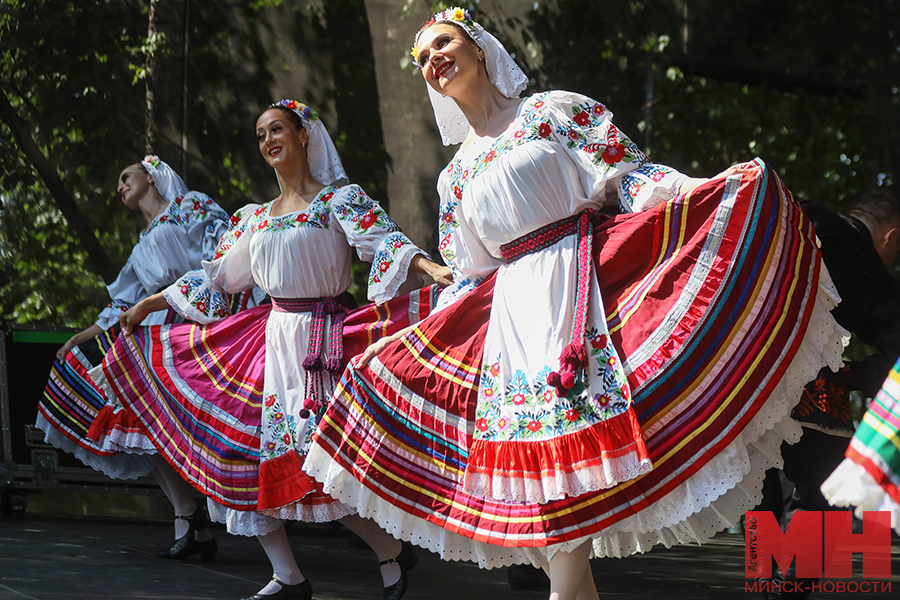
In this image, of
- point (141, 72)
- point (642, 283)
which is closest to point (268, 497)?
point (642, 283)

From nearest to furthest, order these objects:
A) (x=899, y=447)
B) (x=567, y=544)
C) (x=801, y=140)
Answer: (x=899, y=447) → (x=567, y=544) → (x=801, y=140)

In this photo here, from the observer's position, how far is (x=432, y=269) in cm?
328

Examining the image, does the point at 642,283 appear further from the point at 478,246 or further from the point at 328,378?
the point at 328,378

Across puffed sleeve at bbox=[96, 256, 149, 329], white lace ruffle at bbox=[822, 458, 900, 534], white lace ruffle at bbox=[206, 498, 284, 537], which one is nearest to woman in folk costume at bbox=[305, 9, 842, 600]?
white lace ruffle at bbox=[206, 498, 284, 537]

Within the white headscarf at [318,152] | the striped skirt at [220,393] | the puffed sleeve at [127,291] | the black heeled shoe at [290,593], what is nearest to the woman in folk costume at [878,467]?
the striped skirt at [220,393]

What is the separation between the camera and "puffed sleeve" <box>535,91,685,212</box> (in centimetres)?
244

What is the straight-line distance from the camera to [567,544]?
2236 mm

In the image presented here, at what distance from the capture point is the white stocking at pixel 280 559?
322 centimetres

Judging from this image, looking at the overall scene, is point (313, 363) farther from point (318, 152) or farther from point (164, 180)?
point (164, 180)

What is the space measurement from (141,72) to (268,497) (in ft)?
13.0

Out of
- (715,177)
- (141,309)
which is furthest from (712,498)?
(141,309)

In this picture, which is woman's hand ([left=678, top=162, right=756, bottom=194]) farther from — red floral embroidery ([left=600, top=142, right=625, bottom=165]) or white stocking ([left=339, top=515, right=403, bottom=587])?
white stocking ([left=339, top=515, right=403, bottom=587])

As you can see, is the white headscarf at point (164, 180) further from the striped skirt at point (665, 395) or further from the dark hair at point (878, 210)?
the dark hair at point (878, 210)

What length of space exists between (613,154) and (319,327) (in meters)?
1.41
